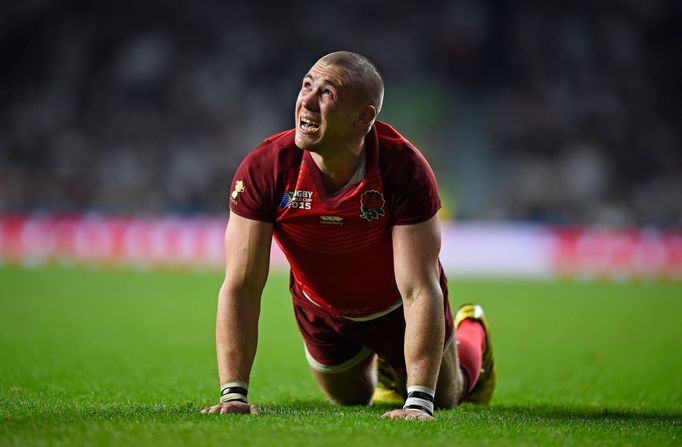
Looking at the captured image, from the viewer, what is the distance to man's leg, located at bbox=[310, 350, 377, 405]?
20.1ft

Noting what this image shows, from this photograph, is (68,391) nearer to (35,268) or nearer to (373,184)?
(373,184)

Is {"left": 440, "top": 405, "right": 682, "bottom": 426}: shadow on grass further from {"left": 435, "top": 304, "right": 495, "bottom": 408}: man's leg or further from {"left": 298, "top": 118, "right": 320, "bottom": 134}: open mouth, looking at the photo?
{"left": 298, "top": 118, "right": 320, "bottom": 134}: open mouth

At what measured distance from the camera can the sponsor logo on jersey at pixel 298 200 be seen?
499 cm

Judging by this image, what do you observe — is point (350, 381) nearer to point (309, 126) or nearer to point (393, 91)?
point (309, 126)

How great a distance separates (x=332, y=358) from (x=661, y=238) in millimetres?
15957

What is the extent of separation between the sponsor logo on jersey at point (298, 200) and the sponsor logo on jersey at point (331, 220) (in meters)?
A: 0.09

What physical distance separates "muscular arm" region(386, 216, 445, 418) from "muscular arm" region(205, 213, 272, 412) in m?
0.67

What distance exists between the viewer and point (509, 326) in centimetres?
1188

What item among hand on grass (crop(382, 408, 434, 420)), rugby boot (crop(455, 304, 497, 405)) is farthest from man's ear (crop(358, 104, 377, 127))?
rugby boot (crop(455, 304, 497, 405))

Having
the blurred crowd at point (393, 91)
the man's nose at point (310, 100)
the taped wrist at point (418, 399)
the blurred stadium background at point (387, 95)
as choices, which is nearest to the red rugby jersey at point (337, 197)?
the man's nose at point (310, 100)

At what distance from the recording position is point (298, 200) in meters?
4.99

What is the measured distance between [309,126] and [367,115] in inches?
11.8

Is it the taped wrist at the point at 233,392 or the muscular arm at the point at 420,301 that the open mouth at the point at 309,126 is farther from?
the taped wrist at the point at 233,392

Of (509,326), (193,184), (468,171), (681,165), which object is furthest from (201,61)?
(509,326)
